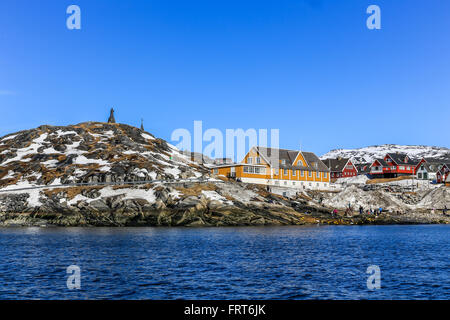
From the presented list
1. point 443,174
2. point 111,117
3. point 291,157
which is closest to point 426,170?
point 443,174

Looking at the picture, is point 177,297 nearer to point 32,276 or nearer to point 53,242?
point 32,276

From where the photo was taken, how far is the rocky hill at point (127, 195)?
3221 inches

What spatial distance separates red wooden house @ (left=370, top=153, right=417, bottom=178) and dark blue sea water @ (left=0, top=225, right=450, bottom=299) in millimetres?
111833

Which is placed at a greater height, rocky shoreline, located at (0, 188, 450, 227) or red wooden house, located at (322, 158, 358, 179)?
red wooden house, located at (322, 158, 358, 179)

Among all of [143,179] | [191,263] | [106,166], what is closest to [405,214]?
[143,179]

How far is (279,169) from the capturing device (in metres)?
120

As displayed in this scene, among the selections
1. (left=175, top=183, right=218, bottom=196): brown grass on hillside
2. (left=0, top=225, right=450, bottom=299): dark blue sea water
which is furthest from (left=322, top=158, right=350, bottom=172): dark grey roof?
(left=0, top=225, right=450, bottom=299): dark blue sea water

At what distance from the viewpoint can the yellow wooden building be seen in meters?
117

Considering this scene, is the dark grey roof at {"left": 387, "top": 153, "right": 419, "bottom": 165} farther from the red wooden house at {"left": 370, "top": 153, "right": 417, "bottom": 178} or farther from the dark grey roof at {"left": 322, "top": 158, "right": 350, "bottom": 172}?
the dark grey roof at {"left": 322, "top": 158, "right": 350, "bottom": 172}

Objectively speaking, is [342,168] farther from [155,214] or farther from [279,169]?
[155,214]

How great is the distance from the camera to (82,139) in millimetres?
128375

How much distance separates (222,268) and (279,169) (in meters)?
86.5

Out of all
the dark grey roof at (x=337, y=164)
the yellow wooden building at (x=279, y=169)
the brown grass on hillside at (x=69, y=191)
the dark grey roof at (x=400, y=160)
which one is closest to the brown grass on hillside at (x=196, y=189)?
the brown grass on hillside at (x=69, y=191)
